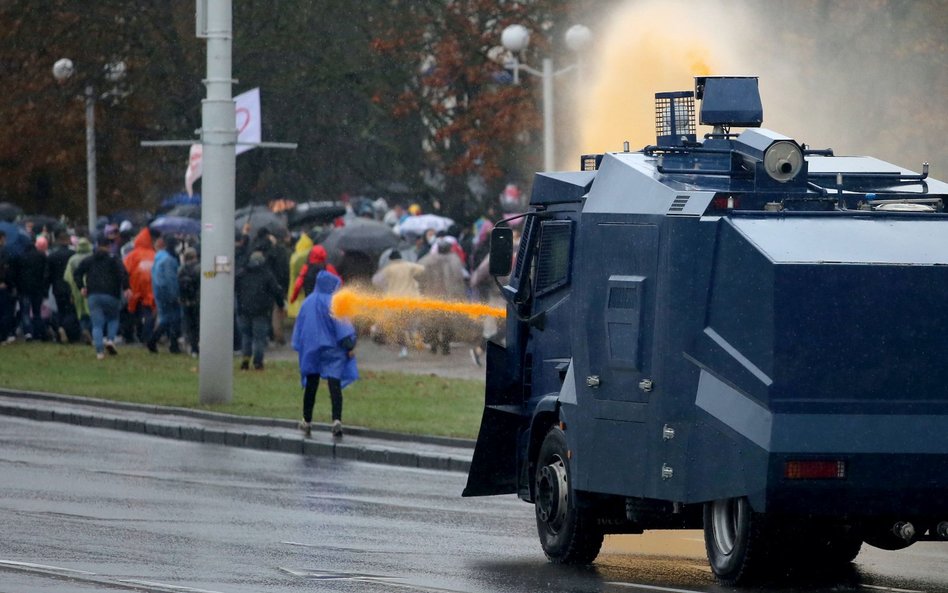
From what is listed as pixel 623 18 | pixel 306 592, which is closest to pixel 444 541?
pixel 306 592

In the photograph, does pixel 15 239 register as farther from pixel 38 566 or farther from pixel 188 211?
pixel 38 566

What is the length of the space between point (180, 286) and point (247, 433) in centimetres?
1055

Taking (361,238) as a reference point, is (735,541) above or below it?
below

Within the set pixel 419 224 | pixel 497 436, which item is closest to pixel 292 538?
pixel 497 436

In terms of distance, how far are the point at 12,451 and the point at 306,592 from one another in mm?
9192

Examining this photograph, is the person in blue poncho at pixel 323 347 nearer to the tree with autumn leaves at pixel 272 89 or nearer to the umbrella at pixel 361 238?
the umbrella at pixel 361 238

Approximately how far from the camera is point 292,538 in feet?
42.6

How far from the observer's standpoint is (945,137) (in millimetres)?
34219

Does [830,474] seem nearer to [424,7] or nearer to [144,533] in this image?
[144,533]

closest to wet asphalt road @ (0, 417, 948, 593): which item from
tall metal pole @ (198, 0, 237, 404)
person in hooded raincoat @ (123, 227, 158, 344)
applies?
tall metal pole @ (198, 0, 237, 404)

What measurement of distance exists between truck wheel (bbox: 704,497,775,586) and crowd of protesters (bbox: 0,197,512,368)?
1457 centimetres

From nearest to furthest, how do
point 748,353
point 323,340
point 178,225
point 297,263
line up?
point 748,353, point 323,340, point 297,263, point 178,225

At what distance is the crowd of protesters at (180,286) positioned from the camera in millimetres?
29031

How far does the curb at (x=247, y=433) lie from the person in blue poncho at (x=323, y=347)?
19.2 inches
